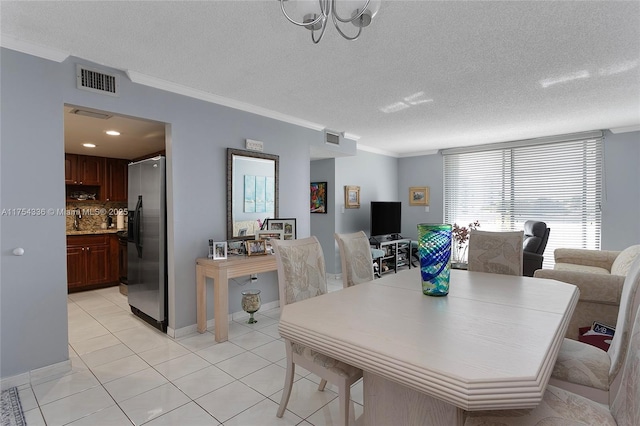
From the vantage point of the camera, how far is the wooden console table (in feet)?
9.87

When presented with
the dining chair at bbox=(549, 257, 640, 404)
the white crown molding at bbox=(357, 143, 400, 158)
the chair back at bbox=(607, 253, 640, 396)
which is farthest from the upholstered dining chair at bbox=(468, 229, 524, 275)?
the white crown molding at bbox=(357, 143, 400, 158)

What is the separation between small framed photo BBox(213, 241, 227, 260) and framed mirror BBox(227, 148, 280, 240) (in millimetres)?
280

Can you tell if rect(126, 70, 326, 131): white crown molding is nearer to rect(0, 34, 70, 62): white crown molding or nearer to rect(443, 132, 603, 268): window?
rect(0, 34, 70, 62): white crown molding

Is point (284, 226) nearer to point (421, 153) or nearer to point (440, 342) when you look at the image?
point (440, 342)

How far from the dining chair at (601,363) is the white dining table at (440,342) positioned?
7.5 inches

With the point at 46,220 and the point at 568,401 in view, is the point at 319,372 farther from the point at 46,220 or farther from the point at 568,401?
the point at 46,220

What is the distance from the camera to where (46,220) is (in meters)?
2.38

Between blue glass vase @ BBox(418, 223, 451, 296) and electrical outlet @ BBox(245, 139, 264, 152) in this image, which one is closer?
blue glass vase @ BBox(418, 223, 451, 296)

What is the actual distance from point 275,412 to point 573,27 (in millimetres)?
3082

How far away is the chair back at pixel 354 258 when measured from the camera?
2.43 m

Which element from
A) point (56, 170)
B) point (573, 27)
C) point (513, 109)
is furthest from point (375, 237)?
point (56, 170)

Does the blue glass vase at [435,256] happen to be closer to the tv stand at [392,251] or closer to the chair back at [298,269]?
the chair back at [298,269]

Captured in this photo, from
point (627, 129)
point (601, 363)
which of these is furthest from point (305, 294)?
point (627, 129)

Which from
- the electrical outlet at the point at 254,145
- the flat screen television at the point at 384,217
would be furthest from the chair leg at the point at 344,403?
the flat screen television at the point at 384,217
